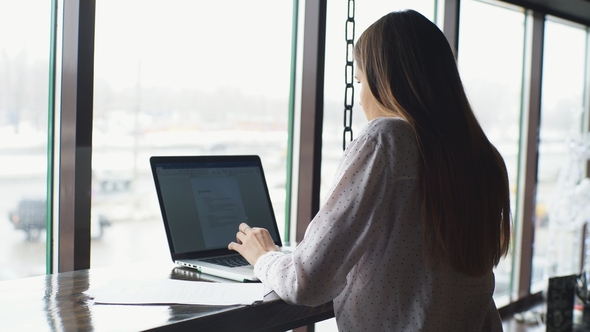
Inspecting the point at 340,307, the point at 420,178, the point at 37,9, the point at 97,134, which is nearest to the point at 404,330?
the point at 340,307

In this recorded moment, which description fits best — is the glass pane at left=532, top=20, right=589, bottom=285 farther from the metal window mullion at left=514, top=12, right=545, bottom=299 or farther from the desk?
the desk

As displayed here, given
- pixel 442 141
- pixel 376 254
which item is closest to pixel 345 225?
pixel 376 254

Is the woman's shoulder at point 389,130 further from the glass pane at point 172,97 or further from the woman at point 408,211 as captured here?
the glass pane at point 172,97

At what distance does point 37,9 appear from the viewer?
165cm

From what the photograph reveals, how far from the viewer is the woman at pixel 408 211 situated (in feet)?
3.71

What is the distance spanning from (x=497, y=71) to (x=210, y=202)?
7.44 ft

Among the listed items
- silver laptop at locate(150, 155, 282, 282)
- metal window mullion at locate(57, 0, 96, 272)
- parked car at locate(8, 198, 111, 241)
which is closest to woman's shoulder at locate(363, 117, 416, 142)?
silver laptop at locate(150, 155, 282, 282)

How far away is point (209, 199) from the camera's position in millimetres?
1668

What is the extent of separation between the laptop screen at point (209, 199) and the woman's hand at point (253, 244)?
0.18m

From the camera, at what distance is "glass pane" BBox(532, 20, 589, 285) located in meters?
3.50

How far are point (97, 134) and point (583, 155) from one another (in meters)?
2.93

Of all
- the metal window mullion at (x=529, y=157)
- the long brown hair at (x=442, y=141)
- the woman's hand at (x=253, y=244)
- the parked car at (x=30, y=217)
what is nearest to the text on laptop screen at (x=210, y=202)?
the woman's hand at (x=253, y=244)

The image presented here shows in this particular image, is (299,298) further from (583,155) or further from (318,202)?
(583,155)

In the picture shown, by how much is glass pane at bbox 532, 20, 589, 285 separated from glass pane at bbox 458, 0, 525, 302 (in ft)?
0.85
